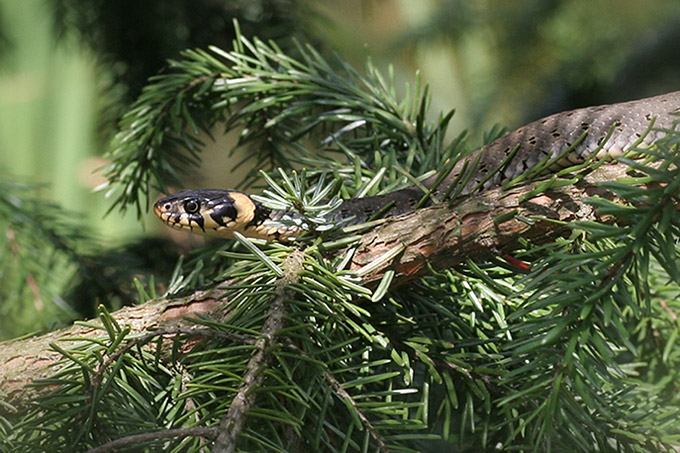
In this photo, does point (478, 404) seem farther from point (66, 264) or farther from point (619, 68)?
point (619, 68)

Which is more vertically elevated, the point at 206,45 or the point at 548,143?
the point at 206,45

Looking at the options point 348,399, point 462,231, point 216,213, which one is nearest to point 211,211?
point 216,213

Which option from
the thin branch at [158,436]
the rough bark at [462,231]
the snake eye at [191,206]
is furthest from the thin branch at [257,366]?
the snake eye at [191,206]

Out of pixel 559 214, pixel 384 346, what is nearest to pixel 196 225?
pixel 384 346

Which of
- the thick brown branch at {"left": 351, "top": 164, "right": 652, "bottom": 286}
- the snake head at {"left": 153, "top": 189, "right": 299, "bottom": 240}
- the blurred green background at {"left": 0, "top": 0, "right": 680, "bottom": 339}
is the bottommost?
the snake head at {"left": 153, "top": 189, "right": 299, "bottom": 240}

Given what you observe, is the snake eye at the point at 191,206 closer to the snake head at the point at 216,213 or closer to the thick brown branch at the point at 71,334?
the snake head at the point at 216,213

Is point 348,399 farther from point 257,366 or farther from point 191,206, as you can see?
point 191,206

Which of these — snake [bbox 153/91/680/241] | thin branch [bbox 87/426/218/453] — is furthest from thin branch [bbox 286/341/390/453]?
snake [bbox 153/91/680/241]

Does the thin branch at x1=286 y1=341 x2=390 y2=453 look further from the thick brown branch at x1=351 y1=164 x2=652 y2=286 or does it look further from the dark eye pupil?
the dark eye pupil
